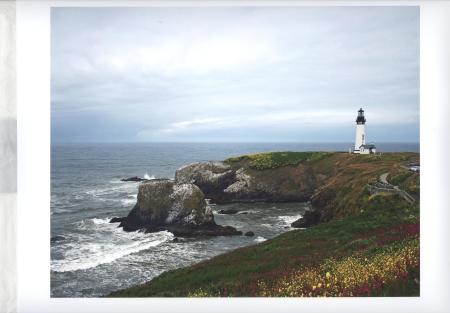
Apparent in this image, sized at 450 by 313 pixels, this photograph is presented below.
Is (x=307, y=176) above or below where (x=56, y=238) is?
above

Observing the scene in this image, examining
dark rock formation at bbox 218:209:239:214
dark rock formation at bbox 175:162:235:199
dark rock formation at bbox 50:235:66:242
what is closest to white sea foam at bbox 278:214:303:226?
dark rock formation at bbox 218:209:239:214

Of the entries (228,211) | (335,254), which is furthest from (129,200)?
(335,254)

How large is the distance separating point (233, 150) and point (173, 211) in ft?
2.75

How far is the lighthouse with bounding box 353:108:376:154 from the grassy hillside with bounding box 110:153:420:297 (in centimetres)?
7

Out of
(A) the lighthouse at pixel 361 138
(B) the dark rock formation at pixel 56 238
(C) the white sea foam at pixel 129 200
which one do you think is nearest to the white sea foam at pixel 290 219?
(A) the lighthouse at pixel 361 138

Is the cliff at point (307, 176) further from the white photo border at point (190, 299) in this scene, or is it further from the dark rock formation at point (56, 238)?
the dark rock formation at point (56, 238)

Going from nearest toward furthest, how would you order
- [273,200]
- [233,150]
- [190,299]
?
[190,299]
[233,150]
[273,200]

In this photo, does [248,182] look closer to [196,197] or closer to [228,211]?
[228,211]

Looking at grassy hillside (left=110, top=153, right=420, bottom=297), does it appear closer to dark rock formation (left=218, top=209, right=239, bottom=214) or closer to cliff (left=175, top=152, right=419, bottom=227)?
cliff (left=175, top=152, right=419, bottom=227)

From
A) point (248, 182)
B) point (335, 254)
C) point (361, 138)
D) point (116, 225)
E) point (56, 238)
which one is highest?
point (361, 138)

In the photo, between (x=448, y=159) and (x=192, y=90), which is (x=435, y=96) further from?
(x=192, y=90)

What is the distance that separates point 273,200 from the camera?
4434mm

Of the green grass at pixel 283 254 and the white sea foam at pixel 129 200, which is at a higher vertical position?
the white sea foam at pixel 129 200

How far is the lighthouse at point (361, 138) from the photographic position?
4.33 m
